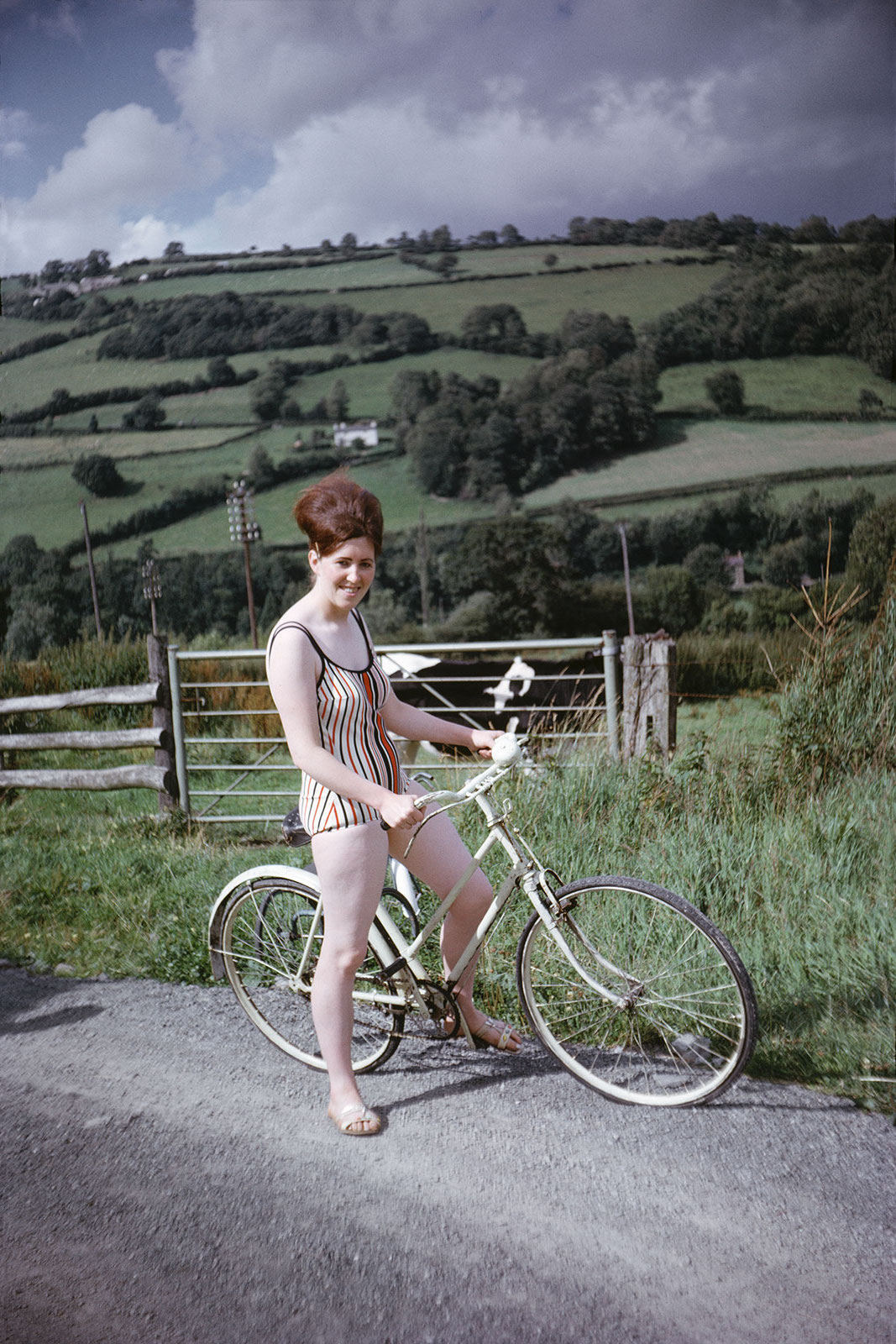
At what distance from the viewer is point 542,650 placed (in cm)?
626

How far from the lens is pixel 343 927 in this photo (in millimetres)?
2490

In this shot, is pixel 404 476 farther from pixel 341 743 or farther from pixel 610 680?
pixel 341 743

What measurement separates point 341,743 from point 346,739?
2 cm

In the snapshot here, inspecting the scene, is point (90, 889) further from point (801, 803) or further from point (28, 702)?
point (801, 803)

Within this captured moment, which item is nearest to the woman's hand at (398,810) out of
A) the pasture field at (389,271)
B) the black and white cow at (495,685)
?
the black and white cow at (495,685)

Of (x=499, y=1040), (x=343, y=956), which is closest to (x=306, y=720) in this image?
(x=343, y=956)

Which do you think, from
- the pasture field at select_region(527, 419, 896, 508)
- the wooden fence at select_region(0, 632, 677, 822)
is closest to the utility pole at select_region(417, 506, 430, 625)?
the pasture field at select_region(527, 419, 896, 508)

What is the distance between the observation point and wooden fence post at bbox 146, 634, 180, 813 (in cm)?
595

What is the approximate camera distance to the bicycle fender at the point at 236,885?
9.18 feet

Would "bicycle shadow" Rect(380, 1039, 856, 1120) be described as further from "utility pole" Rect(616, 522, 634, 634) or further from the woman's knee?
"utility pole" Rect(616, 522, 634, 634)

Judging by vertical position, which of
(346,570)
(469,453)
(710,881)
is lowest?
(710,881)

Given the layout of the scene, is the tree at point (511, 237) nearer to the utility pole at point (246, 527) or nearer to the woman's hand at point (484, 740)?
the utility pole at point (246, 527)

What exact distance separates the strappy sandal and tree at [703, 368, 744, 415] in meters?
4.73

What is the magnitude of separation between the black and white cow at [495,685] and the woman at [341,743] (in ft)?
11.4
